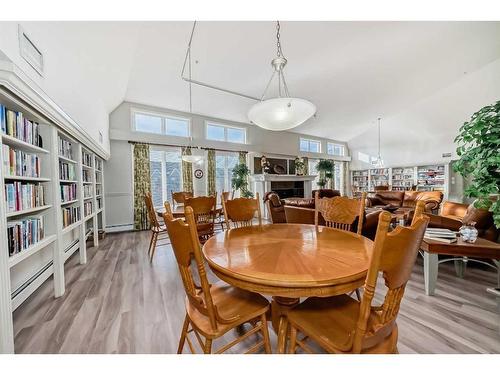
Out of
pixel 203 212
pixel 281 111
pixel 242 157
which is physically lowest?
pixel 203 212

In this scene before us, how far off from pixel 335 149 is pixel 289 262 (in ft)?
31.3

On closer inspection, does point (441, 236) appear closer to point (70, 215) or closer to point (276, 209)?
point (276, 209)

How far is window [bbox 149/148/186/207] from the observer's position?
554 cm

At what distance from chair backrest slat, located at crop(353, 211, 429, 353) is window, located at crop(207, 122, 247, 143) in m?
5.96

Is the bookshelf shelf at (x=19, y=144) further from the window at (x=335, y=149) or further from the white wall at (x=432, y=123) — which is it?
the window at (x=335, y=149)

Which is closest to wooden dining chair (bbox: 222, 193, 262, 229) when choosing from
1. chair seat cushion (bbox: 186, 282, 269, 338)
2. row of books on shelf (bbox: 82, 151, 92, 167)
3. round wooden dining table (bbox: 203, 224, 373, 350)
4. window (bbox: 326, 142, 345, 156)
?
round wooden dining table (bbox: 203, 224, 373, 350)

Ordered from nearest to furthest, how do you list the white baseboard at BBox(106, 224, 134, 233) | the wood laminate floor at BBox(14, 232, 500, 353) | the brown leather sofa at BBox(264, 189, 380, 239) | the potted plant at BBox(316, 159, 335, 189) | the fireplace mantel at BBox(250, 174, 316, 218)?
1. the wood laminate floor at BBox(14, 232, 500, 353)
2. the brown leather sofa at BBox(264, 189, 380, 239)
3. the white baseboard at BBox(106, 224, 134, 233)
4. the fireplace mantel at BBox(250, 174, 316, 218)
5. the potted plant at BBox(316, 159, 335, 189)

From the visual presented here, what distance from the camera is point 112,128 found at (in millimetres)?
4906

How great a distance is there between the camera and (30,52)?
1.66 meters

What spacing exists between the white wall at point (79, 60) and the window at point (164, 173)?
1.77 metres

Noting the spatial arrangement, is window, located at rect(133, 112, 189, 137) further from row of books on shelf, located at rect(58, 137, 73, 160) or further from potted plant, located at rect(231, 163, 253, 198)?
row of books on shelf, located at rect(58, 137, 73, 160)

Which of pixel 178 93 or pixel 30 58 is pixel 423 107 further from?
pixel 30 58

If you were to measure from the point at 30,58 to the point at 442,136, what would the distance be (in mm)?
9644

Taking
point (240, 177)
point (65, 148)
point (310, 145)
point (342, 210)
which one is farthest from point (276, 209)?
point (310, 145)
